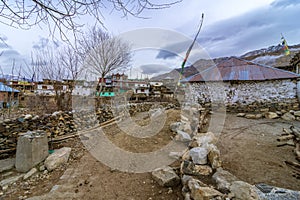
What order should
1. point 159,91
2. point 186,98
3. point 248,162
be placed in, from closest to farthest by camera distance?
point 248,162 → point 186,98 → point 159,91

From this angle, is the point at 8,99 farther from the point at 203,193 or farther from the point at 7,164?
the point at 203,193

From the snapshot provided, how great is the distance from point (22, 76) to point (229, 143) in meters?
6.90

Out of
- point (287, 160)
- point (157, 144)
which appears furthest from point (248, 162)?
point (157, 144)

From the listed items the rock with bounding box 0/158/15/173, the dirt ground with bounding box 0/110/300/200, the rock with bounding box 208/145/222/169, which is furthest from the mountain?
the rock with bounding box 0/158/15/173

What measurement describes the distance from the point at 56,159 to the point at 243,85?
908cm

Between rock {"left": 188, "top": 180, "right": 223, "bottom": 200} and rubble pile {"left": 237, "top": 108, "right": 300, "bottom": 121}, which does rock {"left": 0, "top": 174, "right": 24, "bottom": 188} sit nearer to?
rock {"left": 188, "top": 180, "right": 223, "bottom": 200}

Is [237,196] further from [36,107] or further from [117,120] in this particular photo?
[36,107]

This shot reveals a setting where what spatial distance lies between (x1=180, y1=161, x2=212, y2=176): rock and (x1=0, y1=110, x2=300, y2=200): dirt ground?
254 millimetres

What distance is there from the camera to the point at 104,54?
8930 mm

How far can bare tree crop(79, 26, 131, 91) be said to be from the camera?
26.5 feet

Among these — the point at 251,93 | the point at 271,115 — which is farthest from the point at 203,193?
the point at 251,93

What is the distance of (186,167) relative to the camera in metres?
2.10

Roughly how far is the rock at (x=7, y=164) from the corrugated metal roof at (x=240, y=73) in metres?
9.05

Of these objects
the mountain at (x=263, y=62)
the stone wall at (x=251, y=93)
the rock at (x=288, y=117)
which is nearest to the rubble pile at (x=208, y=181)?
the rock at (x=288, y=117)
